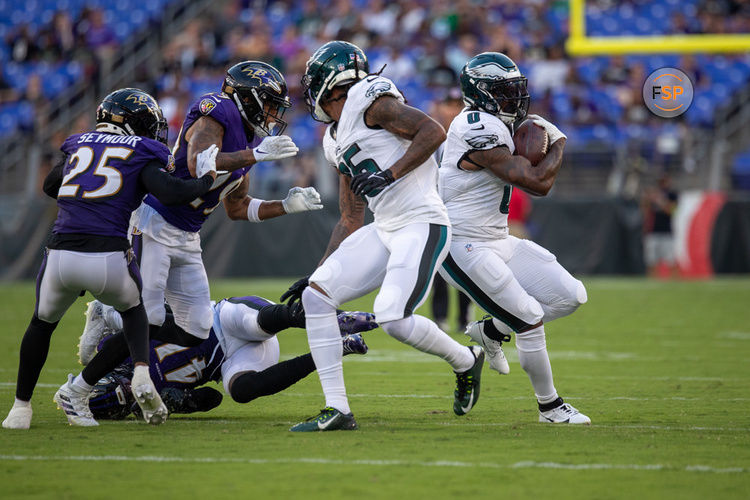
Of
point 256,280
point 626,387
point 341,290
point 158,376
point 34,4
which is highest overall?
point 34,4

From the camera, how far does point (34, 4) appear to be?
22453 mm

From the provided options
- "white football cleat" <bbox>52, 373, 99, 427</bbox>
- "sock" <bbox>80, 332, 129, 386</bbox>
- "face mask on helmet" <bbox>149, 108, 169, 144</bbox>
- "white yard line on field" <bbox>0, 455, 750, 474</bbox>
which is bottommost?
"white football cleat" <bbox>52, 373, 99, 427</bbox>

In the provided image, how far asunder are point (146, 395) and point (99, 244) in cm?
72

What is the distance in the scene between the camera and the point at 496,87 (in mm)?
5281

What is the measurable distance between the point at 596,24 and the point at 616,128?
272 cm

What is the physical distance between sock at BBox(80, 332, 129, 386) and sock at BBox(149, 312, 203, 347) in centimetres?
38

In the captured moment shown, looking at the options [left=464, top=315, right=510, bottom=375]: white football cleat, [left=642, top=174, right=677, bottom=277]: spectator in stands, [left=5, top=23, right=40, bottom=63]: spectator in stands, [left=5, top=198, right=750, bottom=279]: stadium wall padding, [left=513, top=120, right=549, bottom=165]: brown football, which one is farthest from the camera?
[left=5, top=23, right=40, bottom=63]: spectator in stands

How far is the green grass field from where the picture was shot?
3596mm

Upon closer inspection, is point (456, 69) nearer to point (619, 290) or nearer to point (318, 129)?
point (318, 129)

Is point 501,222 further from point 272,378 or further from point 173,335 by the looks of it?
point 173,335

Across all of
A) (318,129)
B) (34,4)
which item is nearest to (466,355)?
(318,129)

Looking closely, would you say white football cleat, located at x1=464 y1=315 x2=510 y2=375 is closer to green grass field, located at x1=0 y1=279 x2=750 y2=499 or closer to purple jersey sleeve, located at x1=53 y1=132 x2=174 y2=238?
green grass field, located at x1=0 y1=279 x2=750 y2=499

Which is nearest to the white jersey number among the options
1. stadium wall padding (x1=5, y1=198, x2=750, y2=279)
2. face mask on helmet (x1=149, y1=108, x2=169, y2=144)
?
face mask on helmet (x1=149, y1=108, x2=169, y2=144)

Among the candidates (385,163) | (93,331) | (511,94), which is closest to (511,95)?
(511,94)
